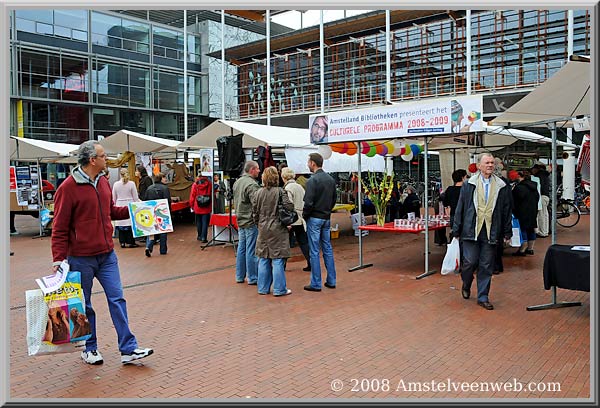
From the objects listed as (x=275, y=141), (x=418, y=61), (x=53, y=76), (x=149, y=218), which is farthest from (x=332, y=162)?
(x=53, y=76)

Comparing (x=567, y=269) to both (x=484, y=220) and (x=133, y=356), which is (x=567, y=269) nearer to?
(x=484, y=220)

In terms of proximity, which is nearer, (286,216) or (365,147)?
(286,216)

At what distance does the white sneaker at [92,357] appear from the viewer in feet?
15.2

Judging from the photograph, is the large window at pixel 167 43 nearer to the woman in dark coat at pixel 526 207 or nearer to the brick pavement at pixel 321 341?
the brick pavement at pixel 321 341

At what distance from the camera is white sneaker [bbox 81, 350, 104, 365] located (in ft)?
15.2

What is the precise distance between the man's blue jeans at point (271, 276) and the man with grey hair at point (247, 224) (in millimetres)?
615

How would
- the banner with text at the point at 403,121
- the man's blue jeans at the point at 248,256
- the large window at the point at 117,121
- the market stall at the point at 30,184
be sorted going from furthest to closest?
the large window at the point at 117,121, the market stall at the point at 30,184, the man's blue jeans at the point at 248,256, the banner with text at the point at 403,121

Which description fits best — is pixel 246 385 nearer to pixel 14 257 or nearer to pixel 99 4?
pixel 99 4

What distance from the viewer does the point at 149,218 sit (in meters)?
8.16

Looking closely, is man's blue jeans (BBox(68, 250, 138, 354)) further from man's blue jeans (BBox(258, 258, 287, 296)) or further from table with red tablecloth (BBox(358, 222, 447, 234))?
table with red tablecloth (BBox(358, 222, 447, 234))

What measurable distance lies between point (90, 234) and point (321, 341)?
234 cm

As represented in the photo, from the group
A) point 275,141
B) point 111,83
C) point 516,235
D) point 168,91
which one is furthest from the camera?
point 168,91

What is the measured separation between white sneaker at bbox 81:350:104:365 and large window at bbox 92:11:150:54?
27581 millimetres

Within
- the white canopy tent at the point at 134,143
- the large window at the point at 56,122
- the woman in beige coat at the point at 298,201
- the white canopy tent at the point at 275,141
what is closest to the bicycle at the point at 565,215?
the white canopy tent at the point at 275,141
